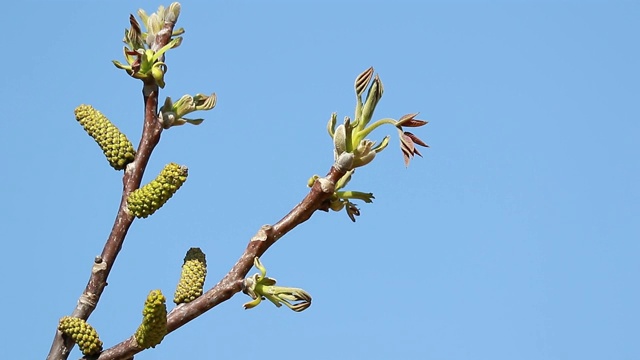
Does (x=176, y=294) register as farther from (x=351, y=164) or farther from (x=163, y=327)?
(x=351, y=164)

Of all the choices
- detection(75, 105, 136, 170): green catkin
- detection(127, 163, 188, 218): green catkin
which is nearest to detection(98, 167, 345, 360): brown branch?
detection(127, 163, 188, 218): green catkin

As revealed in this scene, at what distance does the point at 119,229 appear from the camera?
2488 mm

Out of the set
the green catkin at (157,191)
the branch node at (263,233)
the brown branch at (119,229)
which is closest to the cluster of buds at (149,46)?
the brown branch at (119,229)

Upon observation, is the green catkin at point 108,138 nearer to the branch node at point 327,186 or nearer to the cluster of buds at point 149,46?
the cluster of buds at point 149,46

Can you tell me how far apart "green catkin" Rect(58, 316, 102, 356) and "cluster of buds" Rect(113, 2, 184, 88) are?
26.6 inches

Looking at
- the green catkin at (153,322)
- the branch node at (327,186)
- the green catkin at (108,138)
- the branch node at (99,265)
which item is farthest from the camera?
the green catkin at (108,138)

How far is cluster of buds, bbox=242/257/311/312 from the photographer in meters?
2.33

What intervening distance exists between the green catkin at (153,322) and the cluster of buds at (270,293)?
0.21 metres

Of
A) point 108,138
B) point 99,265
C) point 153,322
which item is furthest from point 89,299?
point 108,138

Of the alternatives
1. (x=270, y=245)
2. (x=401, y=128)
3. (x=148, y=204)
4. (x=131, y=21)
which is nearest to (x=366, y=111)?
(x=401, y=128)

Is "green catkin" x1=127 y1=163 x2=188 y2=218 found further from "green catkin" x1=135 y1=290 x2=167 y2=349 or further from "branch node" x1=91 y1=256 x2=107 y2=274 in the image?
"green catkin" x1=135 y1=290 x2=167 y2=349

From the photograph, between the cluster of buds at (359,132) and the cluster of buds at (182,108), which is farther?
the cluster of buds at (182,108)

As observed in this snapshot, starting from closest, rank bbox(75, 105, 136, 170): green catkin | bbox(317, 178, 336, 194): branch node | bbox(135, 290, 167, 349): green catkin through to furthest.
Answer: bbox(135, 290, 167, 349): green catkin, bbox(317, 178, 336, 194): branch node, bbox(75, 105, 136, 170): green catkin

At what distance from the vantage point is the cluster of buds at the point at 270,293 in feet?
7.63
